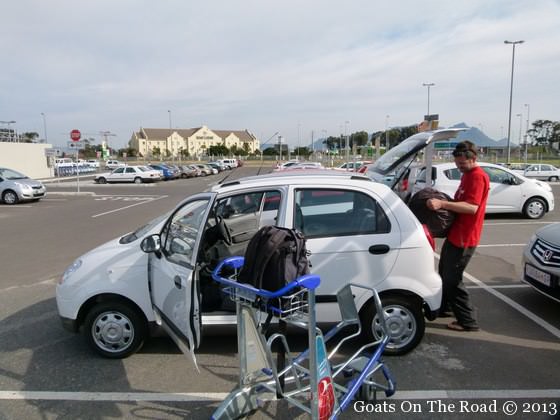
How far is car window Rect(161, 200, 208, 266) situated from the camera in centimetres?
317

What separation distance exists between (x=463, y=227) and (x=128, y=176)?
103 ft

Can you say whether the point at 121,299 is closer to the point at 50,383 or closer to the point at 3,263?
the point at 50,383

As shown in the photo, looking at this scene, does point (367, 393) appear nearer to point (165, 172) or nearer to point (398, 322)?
point (398, 322)

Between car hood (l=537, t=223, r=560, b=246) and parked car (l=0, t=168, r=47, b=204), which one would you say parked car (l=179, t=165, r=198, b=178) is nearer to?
parked car (l=0, t=168, r=47, b=204)

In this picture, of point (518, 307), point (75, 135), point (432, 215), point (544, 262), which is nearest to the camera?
point (432, 215)

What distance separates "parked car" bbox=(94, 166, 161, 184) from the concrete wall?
6.03 meters

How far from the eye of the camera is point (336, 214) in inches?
147

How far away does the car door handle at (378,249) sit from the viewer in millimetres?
3551

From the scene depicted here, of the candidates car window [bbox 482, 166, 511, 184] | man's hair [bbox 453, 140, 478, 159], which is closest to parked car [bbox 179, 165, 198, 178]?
car window [bbox 482, 166, 511, 184]

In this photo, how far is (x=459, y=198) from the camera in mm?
4098

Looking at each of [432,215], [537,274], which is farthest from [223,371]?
[537,274]

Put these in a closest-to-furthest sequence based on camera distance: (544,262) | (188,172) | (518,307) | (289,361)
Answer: (289,361) < (544,262) < (518,307) < (188,172)

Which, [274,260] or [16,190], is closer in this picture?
[274,260]

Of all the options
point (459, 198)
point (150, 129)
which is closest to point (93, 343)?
point (459, 198)
